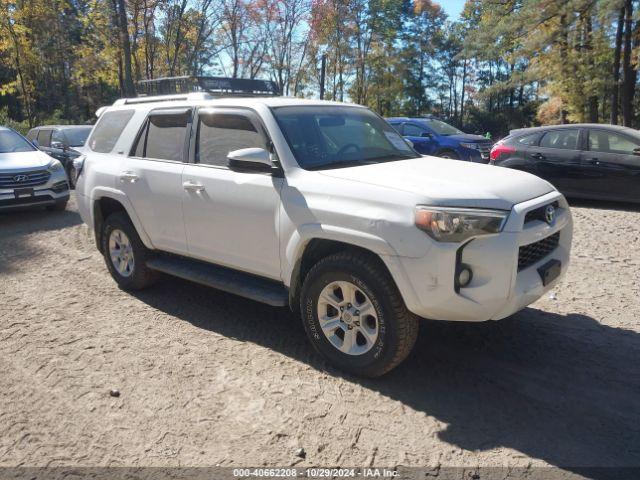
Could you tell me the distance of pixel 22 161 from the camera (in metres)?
9.53

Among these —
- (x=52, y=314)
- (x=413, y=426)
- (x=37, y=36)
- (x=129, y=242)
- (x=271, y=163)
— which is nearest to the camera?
(x=413, y=426)

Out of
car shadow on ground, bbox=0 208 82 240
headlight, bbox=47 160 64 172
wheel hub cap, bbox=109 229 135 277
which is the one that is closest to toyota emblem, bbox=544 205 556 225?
wheel hub cap, bbox=109 229 135 277

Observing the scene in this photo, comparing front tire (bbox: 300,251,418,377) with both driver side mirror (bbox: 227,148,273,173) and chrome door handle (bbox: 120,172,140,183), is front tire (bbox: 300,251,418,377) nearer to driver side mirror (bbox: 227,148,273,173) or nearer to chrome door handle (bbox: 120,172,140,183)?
driver side mirror (bbox: 227,148,273,173)

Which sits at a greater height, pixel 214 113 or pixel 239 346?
pixel 214 113

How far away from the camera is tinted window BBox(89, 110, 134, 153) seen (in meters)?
5.42

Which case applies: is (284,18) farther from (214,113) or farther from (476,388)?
(476,388)

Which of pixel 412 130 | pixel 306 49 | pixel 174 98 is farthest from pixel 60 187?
pixel 306 49

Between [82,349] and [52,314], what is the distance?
0.98 meters

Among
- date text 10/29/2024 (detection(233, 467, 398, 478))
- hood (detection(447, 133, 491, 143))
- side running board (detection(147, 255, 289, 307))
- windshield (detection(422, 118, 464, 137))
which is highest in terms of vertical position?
windshield (detection(422, 118, 464, 137))

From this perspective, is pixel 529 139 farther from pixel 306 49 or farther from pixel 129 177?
pixel 306 49

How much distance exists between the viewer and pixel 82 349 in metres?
4.10

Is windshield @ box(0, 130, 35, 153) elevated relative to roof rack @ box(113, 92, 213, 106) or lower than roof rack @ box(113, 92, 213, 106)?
lower

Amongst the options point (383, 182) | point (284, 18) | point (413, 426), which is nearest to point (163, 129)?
point (383, 182)

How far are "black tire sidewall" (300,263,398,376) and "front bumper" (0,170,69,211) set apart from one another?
742 centimetres
